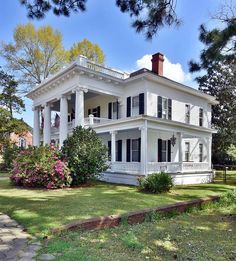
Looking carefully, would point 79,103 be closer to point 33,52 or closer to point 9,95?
point 9,95

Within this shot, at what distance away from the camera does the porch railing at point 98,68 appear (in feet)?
59.1

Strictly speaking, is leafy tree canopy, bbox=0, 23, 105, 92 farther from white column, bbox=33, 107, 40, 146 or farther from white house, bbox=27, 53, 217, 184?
white house, bbox=27, 53, 217, 184

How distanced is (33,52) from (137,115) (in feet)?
62.5

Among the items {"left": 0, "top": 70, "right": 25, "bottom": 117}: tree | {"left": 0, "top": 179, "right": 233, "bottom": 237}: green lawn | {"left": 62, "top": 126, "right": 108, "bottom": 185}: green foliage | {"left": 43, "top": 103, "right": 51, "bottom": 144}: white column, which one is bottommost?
{"left": 0, "top": 179, "right": 233, "bottom": 237}: green lawn

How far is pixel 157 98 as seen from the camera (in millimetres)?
18953

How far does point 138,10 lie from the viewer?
757 centimetres

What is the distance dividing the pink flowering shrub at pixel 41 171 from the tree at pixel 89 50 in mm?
23783

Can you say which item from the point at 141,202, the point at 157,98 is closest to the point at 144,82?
the point at 157,98

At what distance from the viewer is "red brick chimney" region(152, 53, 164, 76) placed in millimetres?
20672

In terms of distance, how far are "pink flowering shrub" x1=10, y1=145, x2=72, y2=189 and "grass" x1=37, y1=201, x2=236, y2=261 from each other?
6141 mm

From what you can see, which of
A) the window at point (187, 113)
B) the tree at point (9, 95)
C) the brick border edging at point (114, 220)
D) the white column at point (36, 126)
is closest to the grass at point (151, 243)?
the brick border edging at point (114, 220)

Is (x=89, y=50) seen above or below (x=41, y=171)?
above

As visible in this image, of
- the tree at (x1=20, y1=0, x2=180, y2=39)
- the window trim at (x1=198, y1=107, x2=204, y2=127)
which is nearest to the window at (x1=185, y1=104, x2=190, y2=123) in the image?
the window trim at (x1=198, y1=107, x2=204, y2=127)

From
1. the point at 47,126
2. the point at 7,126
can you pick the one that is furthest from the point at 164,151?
the point at 7,126
